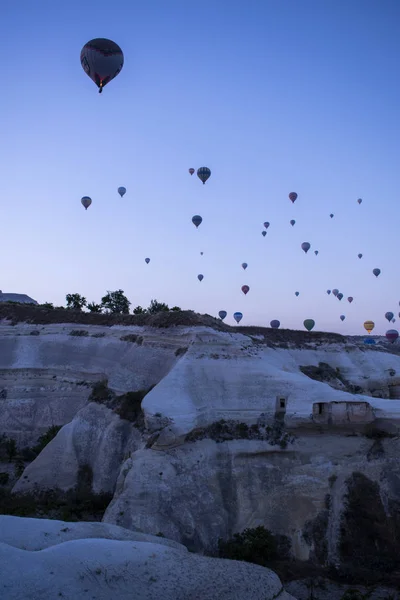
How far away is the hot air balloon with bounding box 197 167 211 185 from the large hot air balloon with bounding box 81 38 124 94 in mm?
12671

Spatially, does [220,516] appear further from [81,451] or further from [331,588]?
[81,451]

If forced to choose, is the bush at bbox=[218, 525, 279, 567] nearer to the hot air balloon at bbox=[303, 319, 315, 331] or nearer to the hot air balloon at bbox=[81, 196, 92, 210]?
the hot air balloon at bbox=[81, 196, 92, 210]

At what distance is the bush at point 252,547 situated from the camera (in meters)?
18.2

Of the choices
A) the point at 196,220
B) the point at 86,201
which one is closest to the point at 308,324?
the point at 196,220

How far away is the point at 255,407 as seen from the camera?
2369 centimetres

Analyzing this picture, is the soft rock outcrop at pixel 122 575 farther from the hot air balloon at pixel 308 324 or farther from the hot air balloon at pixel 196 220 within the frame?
the hot air balloon at pixel 308 324

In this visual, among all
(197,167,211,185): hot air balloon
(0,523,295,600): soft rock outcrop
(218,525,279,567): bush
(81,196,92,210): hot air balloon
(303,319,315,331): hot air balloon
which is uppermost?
(197,167,211,185): hot air balloon

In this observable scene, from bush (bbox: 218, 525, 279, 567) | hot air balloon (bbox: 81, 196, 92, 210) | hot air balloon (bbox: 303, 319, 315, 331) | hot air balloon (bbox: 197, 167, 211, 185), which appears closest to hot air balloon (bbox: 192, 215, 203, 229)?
hot air balloon (bbox: 197, 167, 211, 185)

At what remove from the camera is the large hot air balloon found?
2609 centimetres

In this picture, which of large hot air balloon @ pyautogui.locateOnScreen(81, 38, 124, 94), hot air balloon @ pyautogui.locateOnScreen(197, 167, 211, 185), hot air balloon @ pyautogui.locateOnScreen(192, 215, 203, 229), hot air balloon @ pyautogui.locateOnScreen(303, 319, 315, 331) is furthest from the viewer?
hot air balloon @ pyautogui.locateOnScreen(303, 319, 315, 331)

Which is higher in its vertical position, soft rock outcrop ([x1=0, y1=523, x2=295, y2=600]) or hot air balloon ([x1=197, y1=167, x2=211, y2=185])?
hot air balloon ([x1=197, y1=167, x2=211, y2=185])

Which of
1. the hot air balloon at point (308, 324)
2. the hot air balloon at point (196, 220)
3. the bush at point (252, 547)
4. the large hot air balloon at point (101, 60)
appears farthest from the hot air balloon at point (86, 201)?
the bush at point (252, 547)

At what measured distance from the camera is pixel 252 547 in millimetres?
18562

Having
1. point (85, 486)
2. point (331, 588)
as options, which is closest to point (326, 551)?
point (331, 588)
